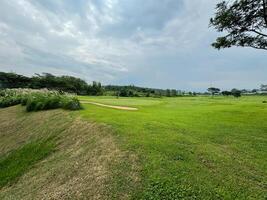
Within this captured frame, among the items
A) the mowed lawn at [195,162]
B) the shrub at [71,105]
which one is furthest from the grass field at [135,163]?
the shrub at [71,105]

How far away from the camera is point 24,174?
8.10 meters

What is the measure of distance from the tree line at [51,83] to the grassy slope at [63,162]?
35.6 metres

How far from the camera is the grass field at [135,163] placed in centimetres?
506

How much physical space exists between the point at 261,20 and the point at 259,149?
6.66 metres

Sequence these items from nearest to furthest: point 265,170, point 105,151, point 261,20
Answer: point 265,170, point 105,151, point 261,20

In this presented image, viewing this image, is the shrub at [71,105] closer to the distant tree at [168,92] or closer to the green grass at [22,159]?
the green grass at [22,159]

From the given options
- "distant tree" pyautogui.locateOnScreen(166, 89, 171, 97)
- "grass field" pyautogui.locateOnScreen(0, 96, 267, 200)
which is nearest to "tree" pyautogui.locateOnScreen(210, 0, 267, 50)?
"grass field" pyautogui.locateOnScreen(0, 96, 267, 200)

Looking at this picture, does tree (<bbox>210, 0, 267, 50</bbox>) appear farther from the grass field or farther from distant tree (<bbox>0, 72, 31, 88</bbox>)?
distant tree (<bbox>0, 72, 31, 88</bbox>)

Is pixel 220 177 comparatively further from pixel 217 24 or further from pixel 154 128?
pixel 217 24

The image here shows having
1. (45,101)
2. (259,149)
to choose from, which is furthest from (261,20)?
(45,101)

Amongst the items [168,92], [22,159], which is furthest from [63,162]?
[168,92]

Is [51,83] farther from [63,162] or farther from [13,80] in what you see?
[63,162]

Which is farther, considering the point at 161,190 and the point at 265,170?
the point at 265,170

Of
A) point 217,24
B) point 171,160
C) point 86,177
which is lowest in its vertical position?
point 86,177
